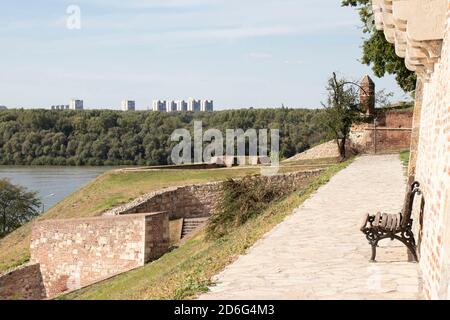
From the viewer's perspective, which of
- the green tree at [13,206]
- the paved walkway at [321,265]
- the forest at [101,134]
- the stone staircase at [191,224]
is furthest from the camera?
the forest at [101,134]

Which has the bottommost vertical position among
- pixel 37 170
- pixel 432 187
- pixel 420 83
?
pixel 37 170

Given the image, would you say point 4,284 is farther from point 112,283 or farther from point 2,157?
point 2,157

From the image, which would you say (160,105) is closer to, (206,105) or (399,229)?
(206,105)

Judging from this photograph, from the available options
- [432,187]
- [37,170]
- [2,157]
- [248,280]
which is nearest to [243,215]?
[248,280]

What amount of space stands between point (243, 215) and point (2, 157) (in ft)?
274

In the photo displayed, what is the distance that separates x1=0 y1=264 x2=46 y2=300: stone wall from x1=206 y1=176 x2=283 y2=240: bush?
622 centimetres

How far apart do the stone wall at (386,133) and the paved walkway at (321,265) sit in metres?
20.7

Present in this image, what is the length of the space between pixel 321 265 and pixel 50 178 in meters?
74.8

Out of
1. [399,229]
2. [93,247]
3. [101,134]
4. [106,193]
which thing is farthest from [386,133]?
[101,134]

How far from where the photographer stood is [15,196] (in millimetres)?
56312

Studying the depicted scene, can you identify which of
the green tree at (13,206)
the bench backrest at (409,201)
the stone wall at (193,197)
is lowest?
the green tree at (13,206)

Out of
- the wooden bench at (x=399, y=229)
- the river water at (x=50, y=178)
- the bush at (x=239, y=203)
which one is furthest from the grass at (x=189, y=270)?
the river water at (x=50, y=178)

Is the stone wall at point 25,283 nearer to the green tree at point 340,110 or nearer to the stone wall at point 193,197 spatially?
the stone wall at point 193,197

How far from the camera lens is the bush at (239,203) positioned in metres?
17.8
